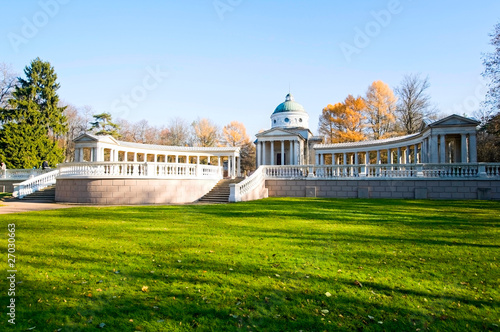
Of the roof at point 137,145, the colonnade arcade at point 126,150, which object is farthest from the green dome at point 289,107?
the roof at point 137,145

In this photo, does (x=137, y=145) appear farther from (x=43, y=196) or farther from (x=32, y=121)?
(x=43, y=196)

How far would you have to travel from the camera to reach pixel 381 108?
52.5 meters

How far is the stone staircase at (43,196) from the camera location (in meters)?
21.9

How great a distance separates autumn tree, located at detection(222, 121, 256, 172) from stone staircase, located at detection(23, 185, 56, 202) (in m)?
Answer: 50.5

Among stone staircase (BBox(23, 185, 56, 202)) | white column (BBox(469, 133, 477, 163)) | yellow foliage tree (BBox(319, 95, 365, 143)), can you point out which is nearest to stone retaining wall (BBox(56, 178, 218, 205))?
stone staircase (BBox(23, 185, 56, 202))

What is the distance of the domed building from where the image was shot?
51312 mm

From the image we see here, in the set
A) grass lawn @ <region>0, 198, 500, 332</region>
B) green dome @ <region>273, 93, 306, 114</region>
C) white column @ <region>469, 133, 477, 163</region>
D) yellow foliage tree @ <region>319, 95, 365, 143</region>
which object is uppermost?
green dome @ <region>273, 93, 306, 114</region>

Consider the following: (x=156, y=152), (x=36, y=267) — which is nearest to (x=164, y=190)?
(x=36, y=267)

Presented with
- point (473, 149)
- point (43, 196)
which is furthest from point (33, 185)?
point (473, 149)

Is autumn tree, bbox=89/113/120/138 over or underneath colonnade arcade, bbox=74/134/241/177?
over

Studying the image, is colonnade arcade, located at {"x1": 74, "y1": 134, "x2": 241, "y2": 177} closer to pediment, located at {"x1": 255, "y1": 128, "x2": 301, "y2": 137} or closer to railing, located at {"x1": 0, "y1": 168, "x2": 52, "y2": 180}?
pediment, located at {"x1": 255, "y1": 128, "x2": 301, "y2": 137}

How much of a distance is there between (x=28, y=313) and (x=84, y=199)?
17.2 metres

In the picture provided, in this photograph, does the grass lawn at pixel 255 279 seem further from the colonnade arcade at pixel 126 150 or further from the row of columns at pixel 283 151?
the row of columns at pixel 283 151

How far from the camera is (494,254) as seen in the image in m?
6.75
